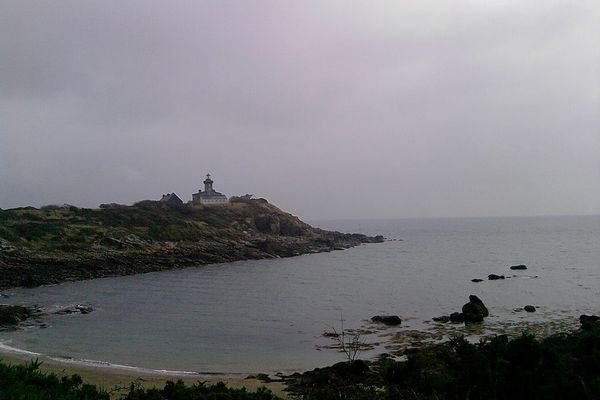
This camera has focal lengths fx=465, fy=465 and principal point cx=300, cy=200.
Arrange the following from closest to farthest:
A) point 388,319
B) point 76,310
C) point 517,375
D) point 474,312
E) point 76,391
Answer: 1. point 517,375
2. point 76,391
3. point 388,319
4. point 474,312
5. point 76,310

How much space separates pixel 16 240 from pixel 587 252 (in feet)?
311

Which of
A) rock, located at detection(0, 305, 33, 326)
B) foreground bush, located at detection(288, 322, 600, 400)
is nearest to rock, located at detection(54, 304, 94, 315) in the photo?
rock, located at detection(0, 305, 33, 326)

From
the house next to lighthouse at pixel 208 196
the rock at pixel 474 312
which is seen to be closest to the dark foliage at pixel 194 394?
the rock at pixel 474 312

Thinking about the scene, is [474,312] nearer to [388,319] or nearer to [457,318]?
[457,318]

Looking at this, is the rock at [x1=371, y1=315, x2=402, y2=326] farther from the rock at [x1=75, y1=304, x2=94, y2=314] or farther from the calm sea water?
the rock at [x1=75, y1=304, x2=94, y2=314]

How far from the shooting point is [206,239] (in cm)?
8519

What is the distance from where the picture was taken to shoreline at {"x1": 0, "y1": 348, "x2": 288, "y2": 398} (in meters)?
17.8

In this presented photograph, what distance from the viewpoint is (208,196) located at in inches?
4877

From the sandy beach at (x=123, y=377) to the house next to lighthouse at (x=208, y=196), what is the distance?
101518 mm

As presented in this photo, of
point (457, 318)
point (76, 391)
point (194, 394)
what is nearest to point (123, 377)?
point (76, 391)

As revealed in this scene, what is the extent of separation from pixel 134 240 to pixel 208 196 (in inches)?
2041

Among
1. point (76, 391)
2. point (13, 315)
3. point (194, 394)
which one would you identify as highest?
point (76, 391)

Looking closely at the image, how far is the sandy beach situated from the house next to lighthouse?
333ft

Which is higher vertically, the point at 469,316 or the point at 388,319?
the point at 469,316
